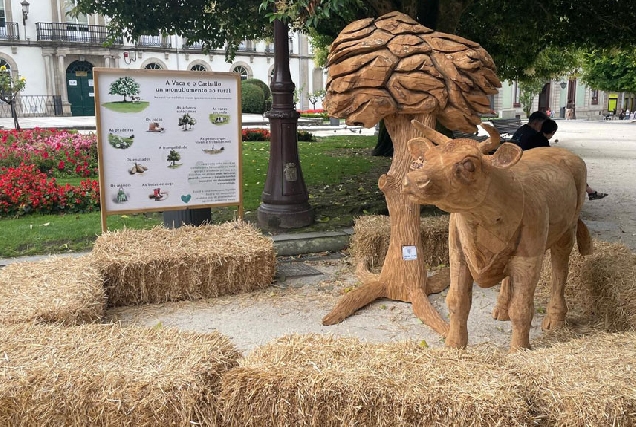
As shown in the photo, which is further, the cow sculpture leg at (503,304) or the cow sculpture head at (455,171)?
the cow sculpture leg at (503,304)

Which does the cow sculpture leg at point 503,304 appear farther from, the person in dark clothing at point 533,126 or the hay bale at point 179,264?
the person in dark clothing at point 533,126

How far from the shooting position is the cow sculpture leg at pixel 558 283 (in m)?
4.44

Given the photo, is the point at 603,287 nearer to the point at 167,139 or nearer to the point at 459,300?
the point at 459,300

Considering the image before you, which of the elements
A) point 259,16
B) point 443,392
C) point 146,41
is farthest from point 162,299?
point 146,41

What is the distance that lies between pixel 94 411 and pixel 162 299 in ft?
9.08

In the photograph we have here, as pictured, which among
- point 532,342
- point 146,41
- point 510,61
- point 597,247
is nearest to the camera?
point 532,342

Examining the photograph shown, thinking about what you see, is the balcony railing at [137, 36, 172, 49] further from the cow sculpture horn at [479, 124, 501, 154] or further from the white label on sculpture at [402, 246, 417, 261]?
the cow sculpture horn at [479, 124, 501, 154]

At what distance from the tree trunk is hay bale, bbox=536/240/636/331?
4.30 feet

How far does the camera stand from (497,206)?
127 inches

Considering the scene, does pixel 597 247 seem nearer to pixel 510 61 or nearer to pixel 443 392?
pixel 443 392

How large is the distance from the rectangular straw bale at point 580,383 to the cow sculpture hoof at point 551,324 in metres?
1.42

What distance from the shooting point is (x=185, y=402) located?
2.83 metres

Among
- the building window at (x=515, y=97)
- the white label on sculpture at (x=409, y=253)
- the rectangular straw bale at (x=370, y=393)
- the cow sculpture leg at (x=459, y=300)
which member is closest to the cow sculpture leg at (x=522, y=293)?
the cow sculpture leg at (x=459, y=300)

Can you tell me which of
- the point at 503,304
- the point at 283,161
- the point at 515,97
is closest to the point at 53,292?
the point at 503,304
